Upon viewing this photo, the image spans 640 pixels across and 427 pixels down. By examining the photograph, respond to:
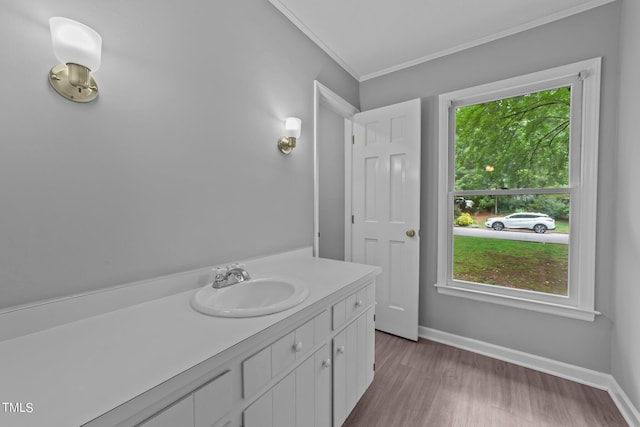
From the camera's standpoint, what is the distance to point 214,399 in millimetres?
690

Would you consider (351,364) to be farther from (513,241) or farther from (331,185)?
(331,185)

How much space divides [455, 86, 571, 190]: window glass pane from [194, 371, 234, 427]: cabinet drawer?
2234 mm

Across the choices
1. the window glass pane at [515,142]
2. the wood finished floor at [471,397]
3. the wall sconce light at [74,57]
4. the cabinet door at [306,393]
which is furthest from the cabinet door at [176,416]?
the window glass pane at [515,142]

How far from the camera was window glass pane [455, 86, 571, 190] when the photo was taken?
73.8 inches

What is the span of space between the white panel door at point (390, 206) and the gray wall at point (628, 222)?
1186 millimetres

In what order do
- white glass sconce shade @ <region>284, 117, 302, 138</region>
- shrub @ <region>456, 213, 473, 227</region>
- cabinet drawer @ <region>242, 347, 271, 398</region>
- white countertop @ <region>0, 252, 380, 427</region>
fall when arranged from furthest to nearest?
shrub @ <region>456, 213, 473, 227</region> → white glass sconce shade @ <region>284, 117, 302, 138</region> → cabinet drawer @ <region>242, 347, 271, 398</region> → white countertop @ <region>0, 252, 380, 427</region>

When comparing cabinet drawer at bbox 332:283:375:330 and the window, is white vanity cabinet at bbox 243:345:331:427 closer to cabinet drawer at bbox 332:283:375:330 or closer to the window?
cabinet drawer at bbox 332:283:375:330

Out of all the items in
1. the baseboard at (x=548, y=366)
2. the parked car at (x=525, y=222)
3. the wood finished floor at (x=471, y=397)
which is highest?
the parked car at (x=525, y=222)

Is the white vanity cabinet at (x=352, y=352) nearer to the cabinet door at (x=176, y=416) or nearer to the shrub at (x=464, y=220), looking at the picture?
the cabinet door at (x=176, y=416)

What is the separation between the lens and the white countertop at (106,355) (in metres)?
0.49

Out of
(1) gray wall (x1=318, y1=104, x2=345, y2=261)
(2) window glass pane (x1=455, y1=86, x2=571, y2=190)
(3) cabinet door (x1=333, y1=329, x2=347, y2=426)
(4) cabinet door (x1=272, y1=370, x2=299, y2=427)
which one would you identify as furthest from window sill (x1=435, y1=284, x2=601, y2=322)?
(4) cabinet door (x1=272, y1=370, x2=299, y2=427)

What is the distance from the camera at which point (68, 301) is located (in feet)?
2.78

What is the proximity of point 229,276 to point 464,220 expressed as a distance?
1.99 meters

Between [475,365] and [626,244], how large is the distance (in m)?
1.24
